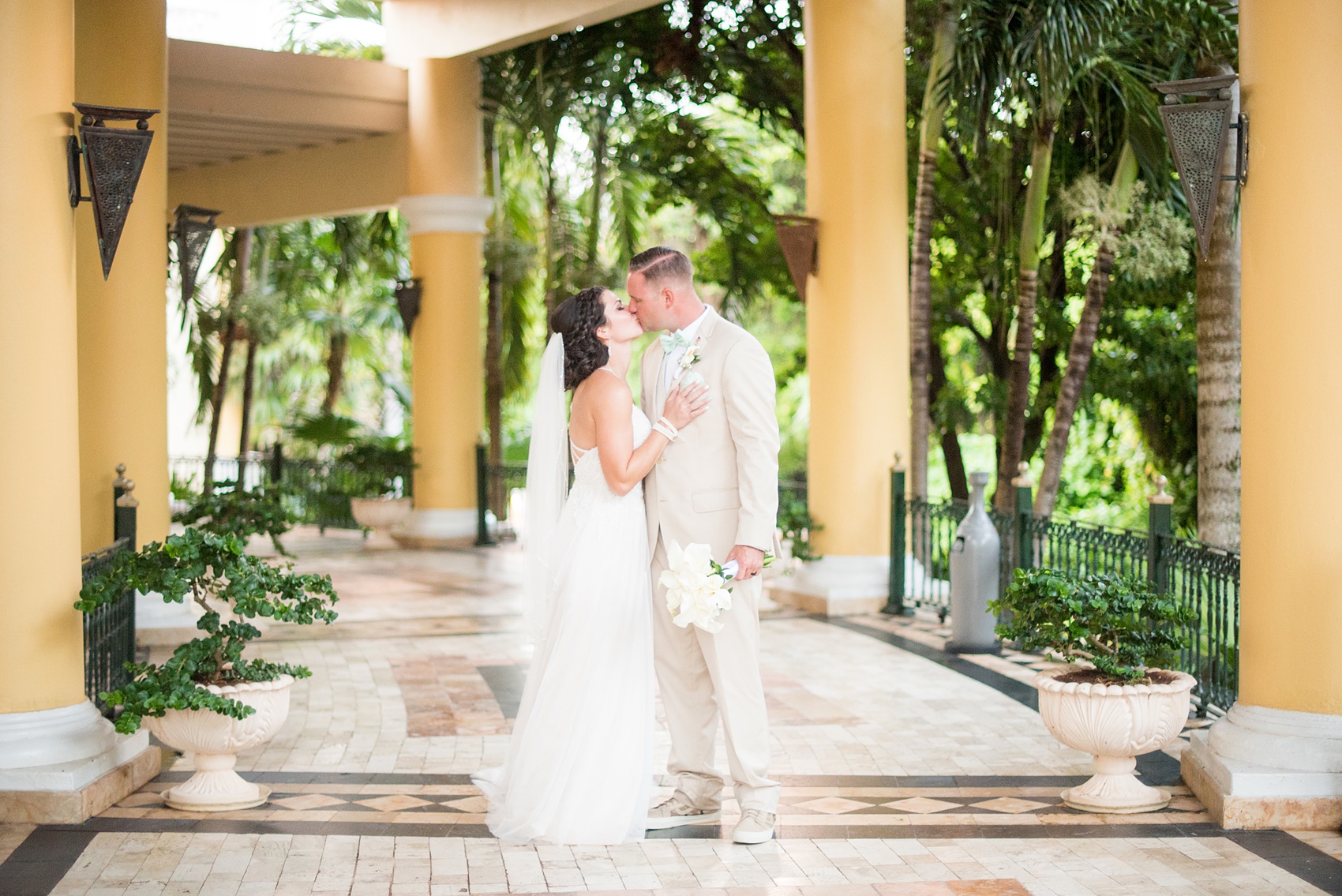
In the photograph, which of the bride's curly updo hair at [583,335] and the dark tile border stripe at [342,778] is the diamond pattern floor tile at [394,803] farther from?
the bride's curly updo hair at [583,335]

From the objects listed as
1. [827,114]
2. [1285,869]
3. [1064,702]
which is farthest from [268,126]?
[1285,869]

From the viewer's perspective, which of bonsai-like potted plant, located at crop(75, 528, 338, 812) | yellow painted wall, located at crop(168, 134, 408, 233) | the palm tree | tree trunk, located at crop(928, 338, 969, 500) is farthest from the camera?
yellow painted wall, located at crop(168, 134, 408, 233)

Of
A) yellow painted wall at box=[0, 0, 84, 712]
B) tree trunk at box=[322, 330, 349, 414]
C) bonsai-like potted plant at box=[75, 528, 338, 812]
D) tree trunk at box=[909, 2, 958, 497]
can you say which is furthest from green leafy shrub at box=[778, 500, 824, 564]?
tree trunk at box=[322, 330, 349, 414]

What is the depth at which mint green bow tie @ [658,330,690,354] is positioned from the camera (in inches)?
178

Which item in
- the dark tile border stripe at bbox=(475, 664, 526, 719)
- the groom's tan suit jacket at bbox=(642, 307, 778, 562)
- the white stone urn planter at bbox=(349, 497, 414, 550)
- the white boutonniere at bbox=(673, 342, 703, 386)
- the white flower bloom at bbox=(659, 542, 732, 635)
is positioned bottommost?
the dark tile border stripe at bbox=(475, 664, 526, 719)

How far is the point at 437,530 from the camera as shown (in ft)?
46.7

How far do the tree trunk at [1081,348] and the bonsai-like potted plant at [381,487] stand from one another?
21.7 ft

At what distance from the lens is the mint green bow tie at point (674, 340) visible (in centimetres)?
452

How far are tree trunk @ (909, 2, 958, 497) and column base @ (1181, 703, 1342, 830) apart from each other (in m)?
5.66

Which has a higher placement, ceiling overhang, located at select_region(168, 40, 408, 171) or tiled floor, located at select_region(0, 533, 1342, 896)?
ceiling overhang, located at select_region(168, 40, 408, 171)

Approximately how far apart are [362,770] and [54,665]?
127 cm

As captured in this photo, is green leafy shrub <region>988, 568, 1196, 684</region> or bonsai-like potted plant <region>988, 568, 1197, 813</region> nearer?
bonsai-like potted plant <region>988, 568, 1197, 813</region>

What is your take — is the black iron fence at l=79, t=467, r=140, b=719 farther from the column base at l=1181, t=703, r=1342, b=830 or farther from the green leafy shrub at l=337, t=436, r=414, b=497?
the green leafy shrub at l=337, t=436, r=414, b=497

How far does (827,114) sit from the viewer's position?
31.8ft
